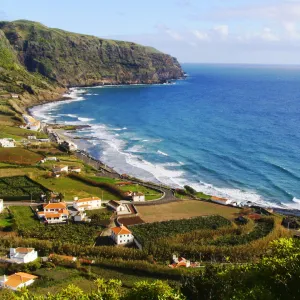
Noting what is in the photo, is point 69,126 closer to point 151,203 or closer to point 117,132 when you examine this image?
point 117,132

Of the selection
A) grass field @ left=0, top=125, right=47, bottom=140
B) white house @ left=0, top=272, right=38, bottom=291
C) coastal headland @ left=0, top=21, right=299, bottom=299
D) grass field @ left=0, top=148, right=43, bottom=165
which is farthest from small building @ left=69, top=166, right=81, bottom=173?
white house @ left=0, top=272, right=38, bottom=291

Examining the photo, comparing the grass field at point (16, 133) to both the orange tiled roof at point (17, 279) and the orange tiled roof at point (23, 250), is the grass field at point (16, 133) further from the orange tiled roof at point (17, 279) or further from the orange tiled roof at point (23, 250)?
the orange tiled roof at point (17, 279)

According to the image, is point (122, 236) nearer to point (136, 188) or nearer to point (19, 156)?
point (136, 188)

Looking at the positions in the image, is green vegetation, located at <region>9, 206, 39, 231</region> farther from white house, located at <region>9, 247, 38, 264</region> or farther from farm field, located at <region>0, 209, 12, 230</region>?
white house, located at <region>9, 247, 38, 264</region>

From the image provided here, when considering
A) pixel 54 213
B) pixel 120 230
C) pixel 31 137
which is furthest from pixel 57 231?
pixel 31 137

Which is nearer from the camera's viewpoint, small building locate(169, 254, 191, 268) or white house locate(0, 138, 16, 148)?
small building locate(169, 254, 191, 268)

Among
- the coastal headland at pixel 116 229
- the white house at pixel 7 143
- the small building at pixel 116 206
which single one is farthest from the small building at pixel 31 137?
the small building at pixel 116 206
